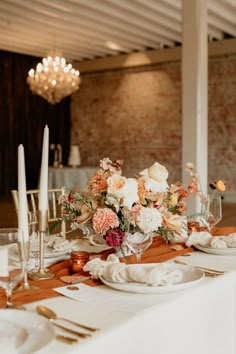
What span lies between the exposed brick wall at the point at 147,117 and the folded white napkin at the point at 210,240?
340 inches

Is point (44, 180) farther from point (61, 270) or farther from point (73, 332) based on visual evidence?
point (73, 332)

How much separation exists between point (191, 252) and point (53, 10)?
6.78 m

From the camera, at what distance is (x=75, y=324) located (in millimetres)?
1446

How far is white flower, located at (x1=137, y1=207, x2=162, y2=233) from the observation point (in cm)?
207

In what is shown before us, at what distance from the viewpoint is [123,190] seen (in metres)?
2.08

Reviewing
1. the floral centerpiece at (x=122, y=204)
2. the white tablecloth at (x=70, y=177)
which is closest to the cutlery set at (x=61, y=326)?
the floral centerpiece at (x=122, y=204)

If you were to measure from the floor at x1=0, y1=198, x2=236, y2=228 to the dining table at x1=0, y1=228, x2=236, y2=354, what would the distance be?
5.91 metres

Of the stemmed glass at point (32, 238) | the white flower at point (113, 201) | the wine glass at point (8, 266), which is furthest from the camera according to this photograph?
the white flower at point (113, 201)

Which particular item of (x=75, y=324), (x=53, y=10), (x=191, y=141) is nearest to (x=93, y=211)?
(x=75, y=324)

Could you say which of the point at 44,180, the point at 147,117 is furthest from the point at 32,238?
the point at 147,117

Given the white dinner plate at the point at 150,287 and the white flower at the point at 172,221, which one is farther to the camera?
the white flower at the point at 172,221

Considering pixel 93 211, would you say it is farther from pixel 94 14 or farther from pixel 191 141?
pixel 94 14

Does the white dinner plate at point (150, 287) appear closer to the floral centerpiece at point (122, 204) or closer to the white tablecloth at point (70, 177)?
the floral centerpiece at point (122, 204)

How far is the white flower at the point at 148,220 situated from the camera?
207 cm
